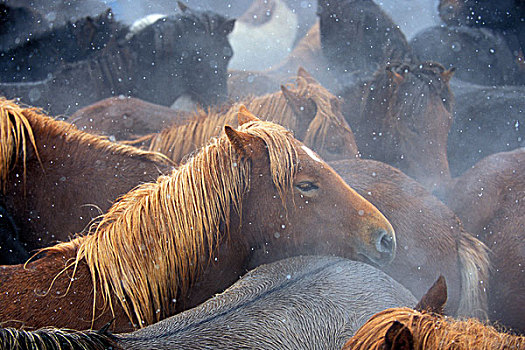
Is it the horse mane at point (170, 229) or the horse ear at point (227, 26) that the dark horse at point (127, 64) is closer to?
the horse ear at point (227, 26)

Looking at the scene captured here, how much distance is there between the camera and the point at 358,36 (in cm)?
380

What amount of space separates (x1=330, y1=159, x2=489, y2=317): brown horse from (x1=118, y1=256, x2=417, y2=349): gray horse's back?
0.36 metres

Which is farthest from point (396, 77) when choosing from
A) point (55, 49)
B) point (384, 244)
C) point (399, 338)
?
point (55, 49)

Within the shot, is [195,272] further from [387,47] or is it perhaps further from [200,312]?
[387,47]

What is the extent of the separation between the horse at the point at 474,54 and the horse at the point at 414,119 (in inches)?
43.0

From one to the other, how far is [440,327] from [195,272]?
2.43ft

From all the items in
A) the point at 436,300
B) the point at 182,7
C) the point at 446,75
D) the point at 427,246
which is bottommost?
the point at 427,246

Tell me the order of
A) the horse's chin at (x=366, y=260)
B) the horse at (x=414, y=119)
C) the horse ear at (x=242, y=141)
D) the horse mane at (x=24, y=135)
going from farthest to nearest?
the horse at (x=414, y=119)
the horse mane at (x=24, y=135)
the horse's chin at (x=366, y=260)
the horse ear at (x=242, y=141)

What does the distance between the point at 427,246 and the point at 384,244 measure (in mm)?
466

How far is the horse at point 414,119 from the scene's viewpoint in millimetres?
2639

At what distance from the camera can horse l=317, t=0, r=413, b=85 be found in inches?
140

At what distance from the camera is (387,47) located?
3.54 meters

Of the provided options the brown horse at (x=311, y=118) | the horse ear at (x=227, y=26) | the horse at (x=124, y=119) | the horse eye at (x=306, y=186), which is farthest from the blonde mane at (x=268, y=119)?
the horse ear at (x=227, y=26)

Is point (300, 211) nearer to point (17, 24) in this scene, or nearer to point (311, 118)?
point (311, 118)
